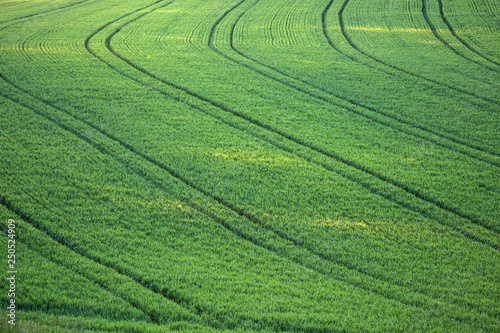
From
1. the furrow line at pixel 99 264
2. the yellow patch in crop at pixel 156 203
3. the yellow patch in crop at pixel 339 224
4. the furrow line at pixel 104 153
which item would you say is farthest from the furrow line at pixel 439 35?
the furrow line at pixel 99 264

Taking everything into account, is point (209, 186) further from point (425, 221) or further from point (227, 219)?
point (425, 221)

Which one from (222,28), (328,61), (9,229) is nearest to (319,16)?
(222,28)

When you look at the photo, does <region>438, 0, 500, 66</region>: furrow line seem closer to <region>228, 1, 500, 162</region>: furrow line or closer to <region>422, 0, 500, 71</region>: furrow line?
<region>422, 0, 500, 71</region>: furrow line

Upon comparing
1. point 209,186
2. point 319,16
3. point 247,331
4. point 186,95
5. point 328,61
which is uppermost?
point 319,16

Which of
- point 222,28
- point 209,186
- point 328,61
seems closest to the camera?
point 209,186

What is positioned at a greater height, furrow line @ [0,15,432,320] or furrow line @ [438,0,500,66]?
furrow line @ [438,0,500,66]

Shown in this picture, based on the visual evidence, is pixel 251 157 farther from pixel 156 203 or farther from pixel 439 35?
pixel 439 35

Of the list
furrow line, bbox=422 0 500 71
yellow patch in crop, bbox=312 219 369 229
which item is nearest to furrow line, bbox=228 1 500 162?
yellow patch in crop, bbox=312 219 369 229

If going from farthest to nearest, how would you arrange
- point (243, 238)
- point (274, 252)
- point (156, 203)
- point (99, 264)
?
point (156, 203)
point (243, 238)
point (274, 252)
point (99, 264)

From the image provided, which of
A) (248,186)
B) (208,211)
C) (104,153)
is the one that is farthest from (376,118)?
(104,153)
